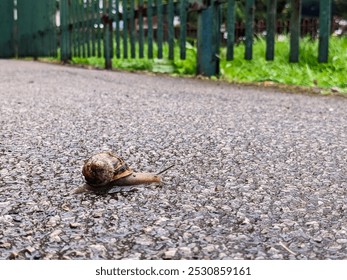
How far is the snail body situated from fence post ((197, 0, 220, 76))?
359cm

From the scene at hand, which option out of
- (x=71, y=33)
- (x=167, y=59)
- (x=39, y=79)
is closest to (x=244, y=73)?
(x=167, y=59)

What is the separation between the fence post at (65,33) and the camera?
8812mm

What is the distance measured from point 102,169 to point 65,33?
7748 mm

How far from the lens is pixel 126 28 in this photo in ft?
21.0

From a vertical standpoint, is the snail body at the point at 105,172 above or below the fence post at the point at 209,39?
below

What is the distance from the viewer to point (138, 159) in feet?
6.50

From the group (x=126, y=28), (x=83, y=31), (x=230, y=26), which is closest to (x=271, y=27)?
(x=230, y=26)

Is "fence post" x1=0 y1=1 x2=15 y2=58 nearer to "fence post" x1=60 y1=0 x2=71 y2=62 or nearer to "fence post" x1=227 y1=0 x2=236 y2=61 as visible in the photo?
"fence post" x1=60 y1=0 x2=71 y2=62

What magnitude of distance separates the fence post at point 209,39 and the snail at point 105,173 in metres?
3.59

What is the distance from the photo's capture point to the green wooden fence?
4609 millimetres

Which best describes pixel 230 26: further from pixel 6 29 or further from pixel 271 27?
pixel 6 29

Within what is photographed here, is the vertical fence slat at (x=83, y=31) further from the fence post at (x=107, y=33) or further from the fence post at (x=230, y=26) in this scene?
the fence post at (x=230, y=26)

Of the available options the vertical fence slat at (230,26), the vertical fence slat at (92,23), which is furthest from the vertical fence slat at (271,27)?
the vertical fence slat at (92,23)

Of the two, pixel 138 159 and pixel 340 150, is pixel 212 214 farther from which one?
pixel 340 150
